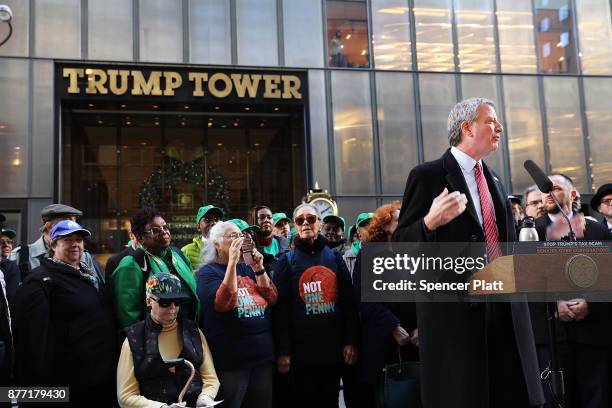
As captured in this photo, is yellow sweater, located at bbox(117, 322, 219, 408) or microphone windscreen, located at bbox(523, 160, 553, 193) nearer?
microphone windscreen, located at bbox(523, 160, 553, 193)

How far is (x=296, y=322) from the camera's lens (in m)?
4.86

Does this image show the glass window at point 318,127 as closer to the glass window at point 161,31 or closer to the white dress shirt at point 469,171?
the glass window at point 161,31

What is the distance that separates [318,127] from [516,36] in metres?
6.67

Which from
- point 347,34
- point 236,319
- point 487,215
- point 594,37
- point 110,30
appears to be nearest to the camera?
point 487,215

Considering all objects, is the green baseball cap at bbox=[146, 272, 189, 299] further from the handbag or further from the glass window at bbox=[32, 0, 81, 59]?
the glass window at bbox=[32, 0, 81, 59]

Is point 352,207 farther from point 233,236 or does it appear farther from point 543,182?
point 543,182

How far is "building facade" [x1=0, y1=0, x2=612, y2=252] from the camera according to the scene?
14539 millimetres

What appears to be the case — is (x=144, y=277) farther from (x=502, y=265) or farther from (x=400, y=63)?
(x=400, y=63)

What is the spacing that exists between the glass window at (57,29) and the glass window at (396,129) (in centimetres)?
817

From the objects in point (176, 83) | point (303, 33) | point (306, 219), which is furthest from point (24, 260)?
point (303, 33)

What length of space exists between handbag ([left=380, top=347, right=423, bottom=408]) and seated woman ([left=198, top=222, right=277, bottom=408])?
977 mm

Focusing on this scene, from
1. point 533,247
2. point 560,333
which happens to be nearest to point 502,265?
point 533,247

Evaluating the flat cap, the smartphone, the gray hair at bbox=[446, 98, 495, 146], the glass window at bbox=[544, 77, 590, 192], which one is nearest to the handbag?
the smartphone

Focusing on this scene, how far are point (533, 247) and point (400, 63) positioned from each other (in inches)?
586
